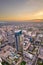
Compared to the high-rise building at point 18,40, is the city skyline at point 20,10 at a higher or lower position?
higher

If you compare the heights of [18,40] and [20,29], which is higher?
[20,29]

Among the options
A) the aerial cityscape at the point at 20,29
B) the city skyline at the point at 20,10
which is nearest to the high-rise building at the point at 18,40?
the aerial cityscape at the point at 20,29

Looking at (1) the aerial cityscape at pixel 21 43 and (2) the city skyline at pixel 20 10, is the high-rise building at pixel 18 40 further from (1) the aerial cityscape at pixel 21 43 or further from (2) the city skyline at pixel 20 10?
(2) the city skyline at pixel 20 10

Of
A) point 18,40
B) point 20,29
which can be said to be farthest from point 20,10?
point 18,40

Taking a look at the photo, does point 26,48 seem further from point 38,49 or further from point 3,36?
point 3,36

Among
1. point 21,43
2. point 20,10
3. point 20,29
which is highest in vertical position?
point 20,10

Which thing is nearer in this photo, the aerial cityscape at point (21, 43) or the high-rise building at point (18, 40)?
the aerial cityscape at point (21, 43)

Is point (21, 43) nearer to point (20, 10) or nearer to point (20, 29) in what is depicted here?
point (20, 29)

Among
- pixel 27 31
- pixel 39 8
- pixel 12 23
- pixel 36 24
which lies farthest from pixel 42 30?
pixel 12 23
